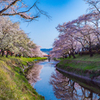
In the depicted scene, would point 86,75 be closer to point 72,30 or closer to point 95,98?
point 95,98

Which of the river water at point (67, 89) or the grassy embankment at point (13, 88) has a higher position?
the grassy embankment at point (13, 88)

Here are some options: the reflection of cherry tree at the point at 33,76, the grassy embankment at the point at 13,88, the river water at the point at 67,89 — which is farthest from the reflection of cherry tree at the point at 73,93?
the reflection of cherry tree at the point at 33,76

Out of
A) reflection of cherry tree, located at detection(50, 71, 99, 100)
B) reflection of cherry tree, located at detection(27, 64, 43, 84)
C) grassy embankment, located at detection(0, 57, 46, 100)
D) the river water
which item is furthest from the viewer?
reflection of cherry tree, located at detection(27, 64, 43, 84)

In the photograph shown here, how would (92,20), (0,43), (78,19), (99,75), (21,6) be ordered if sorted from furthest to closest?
(78,19) < (92,20) < (0,43) < (99,75) < (21,6)

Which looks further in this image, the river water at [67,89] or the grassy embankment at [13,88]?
the river water at [67,89]

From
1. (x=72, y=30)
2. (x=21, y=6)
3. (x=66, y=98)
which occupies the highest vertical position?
(x=72, y=30)

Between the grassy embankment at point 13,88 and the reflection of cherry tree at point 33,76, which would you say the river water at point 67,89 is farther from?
the grassy embankment at point 13,88

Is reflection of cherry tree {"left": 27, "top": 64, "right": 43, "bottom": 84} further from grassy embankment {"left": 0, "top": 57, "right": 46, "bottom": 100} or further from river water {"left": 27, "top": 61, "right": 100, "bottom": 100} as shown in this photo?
grassy embankment {"left": 0, "top": 57, "right": 46, "bottom": 100}

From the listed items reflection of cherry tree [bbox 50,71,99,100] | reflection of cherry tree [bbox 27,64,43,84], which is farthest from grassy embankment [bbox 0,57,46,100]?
reflection of cherry tree [bbox 27,64,43,84]

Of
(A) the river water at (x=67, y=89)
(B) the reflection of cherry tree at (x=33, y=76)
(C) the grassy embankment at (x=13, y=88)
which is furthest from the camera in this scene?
(B) the reflection of cherry tree at (x=33, y=76)

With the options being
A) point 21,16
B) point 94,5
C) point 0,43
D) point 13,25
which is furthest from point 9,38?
point 94,5

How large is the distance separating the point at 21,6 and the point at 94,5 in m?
13.5

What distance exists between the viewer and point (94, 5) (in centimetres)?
1509

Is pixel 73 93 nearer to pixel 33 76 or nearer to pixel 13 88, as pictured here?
pixel 13 88
